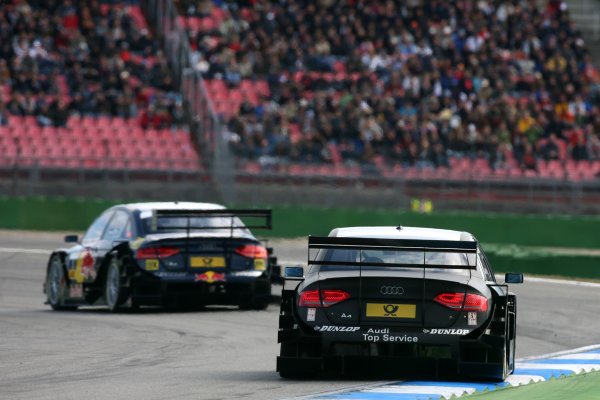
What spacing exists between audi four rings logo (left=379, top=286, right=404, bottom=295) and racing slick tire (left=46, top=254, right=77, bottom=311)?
8411mm

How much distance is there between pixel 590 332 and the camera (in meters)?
15.5

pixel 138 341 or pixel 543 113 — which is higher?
pixel 543 113

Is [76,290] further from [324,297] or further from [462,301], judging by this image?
[462,301]

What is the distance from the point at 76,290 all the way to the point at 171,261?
1500 millimetres

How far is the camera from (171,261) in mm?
16562

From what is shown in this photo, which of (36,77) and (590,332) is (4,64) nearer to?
(36,77)

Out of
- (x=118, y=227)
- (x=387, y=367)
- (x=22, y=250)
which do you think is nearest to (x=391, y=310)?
(x=387, y=367)

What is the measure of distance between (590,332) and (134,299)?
16.4 feet

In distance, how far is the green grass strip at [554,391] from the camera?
28.7 feet

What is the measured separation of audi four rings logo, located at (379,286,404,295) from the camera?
9.91m

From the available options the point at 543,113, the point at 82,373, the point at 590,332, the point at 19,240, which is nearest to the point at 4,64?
the point at 19,240

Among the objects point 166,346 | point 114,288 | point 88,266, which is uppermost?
point 88,266

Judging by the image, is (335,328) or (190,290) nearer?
(335,328)

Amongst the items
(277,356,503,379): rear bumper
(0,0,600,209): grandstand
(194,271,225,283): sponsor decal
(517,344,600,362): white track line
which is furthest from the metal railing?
(277,356,503,379): rear bumper
